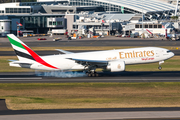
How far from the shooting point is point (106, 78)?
4609cm

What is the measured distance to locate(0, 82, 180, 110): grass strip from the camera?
30312 millimetres

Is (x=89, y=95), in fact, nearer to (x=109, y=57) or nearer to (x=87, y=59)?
(x=87, y=59)

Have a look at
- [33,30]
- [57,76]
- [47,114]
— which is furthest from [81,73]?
[33,30]

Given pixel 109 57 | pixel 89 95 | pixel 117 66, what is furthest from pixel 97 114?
pixel 109 57

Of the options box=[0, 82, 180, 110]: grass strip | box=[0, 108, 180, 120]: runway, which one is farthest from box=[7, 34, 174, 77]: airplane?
box=[0, 108, 180, 120]: runway

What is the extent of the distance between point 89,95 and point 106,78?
37.4 ft

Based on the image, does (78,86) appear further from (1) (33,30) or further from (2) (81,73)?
(1) (33,30)

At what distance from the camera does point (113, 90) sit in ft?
123

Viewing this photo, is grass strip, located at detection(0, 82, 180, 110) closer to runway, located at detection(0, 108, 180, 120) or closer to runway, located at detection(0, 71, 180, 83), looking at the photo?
runway, located at detection(0, 108, 180, 120)

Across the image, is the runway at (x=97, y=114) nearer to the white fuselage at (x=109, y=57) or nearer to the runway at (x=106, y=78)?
A: the runway at (x=106, y=78)

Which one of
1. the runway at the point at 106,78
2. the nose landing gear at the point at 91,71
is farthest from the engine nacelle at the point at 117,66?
the nose landing gear at the point at 91,71

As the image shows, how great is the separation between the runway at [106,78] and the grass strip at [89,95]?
2.99m

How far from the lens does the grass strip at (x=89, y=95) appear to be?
30312mm

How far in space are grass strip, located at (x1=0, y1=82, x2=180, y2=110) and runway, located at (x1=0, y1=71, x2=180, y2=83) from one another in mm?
2993
